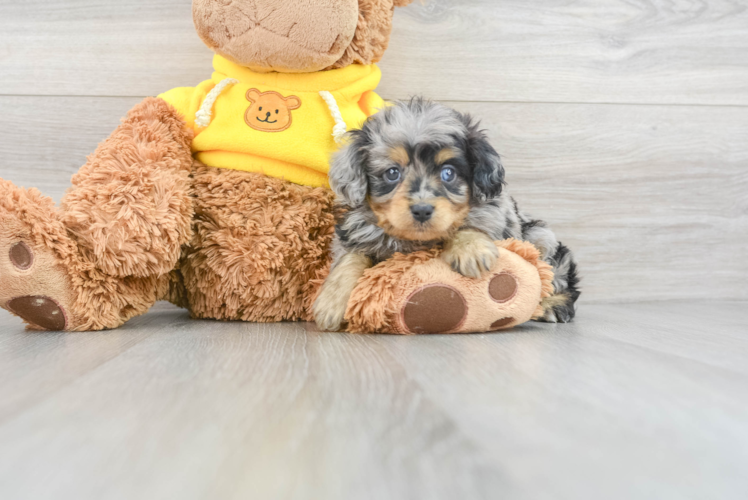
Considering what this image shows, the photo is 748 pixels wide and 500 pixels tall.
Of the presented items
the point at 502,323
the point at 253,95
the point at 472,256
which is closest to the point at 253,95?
the point at 253,95

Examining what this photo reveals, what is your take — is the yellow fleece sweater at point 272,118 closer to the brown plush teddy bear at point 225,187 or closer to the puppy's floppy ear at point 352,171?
the brown plush teddy bear at point 225,187

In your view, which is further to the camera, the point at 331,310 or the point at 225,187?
the point at 225,187

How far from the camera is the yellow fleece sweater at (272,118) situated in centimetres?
154

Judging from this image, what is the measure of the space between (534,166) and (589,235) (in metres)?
0.34

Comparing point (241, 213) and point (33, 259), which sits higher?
point (241, 213)

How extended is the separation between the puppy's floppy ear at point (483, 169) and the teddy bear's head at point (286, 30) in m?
0.43

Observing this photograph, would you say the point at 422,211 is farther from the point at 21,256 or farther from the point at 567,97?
the point at 567,97

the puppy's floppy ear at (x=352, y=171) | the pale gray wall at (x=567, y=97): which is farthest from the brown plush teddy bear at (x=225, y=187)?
the pale gray wall at (x=567, y=97)

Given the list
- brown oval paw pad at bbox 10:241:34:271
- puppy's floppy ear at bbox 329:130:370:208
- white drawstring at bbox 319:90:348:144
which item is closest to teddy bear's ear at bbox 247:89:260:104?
white drawstring at bbox 319:90:348:144

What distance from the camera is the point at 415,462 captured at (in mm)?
581

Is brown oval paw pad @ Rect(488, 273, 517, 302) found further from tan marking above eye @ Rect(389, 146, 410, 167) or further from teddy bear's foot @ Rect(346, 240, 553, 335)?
tan marking above eye @ Rect(389, 146, 410, 167)

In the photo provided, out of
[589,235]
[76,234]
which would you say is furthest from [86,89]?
[589,235]

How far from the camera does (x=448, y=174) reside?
4.64 ft

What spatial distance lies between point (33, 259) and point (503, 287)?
1.09m
